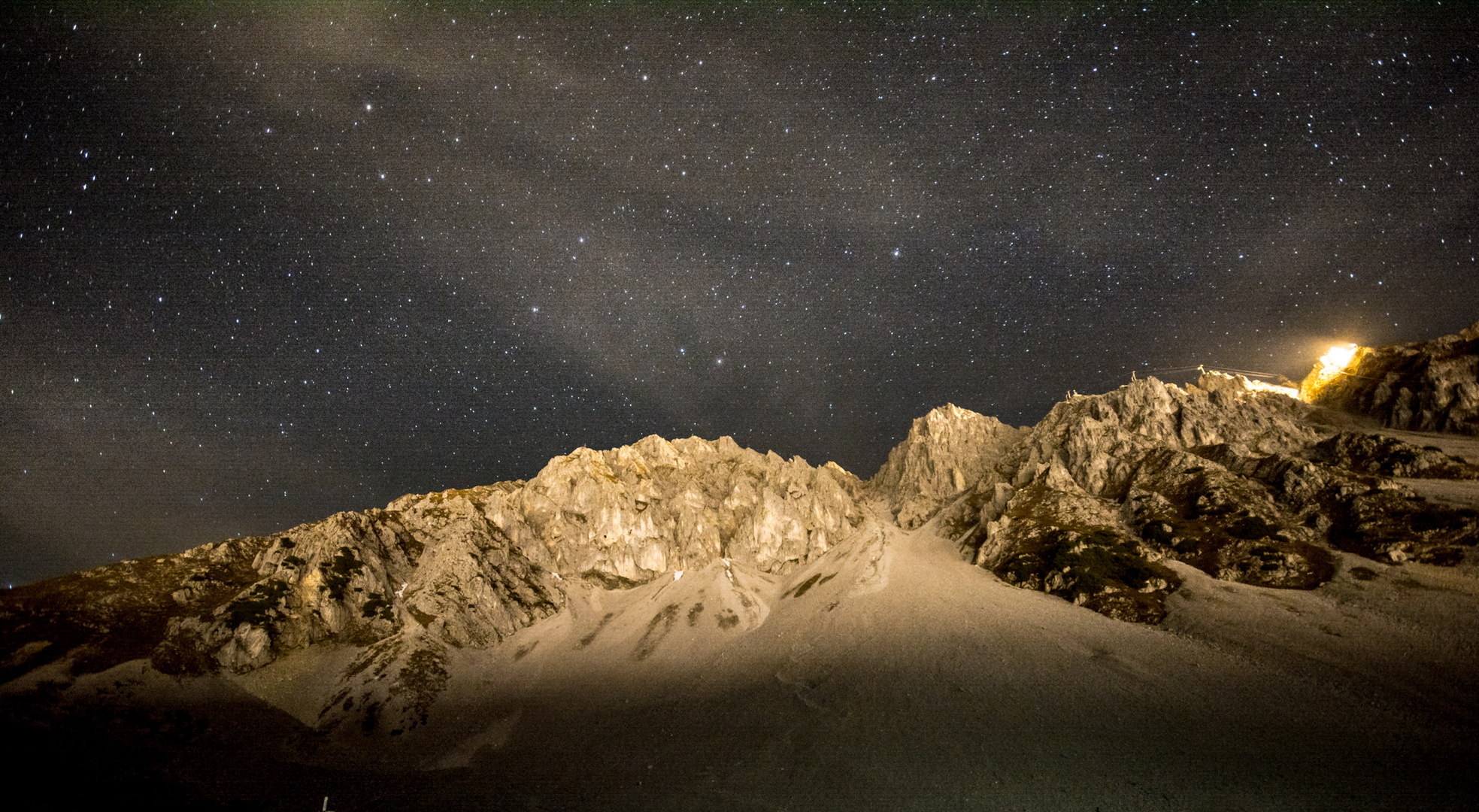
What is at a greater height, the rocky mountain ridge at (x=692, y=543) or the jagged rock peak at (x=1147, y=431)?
the jagged rock peak at (x=1147, y=431)

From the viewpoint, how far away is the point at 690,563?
539ft

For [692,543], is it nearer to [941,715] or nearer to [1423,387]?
[941,715]

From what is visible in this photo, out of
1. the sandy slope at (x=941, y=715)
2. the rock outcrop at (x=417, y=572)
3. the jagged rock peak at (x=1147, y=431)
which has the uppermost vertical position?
the jagged rock peak at (x=1147, y=431)

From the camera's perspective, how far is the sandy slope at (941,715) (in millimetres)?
55031

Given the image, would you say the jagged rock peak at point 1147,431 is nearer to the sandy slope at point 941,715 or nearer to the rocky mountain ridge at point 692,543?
the rocky mountain ridge at point 692,543

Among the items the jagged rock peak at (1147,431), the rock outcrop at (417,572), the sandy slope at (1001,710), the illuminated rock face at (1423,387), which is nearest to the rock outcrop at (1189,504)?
the jagged rock peak at (1147,431)

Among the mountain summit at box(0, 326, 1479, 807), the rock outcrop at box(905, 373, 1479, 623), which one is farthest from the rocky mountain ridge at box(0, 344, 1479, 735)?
the mountain summit at box(0, 326, 1479, 807)

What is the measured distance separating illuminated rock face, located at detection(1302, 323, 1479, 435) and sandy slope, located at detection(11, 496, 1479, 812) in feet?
364

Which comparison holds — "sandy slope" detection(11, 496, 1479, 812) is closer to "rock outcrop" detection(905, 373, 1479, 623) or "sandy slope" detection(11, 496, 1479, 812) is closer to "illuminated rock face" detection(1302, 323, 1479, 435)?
"rock outcrop" detection(905, 373, 1479, 623)

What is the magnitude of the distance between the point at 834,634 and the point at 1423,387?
672 feet

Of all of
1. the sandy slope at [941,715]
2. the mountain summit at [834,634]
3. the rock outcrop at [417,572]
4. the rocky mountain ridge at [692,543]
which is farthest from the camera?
the rock outcrop at [417,572]

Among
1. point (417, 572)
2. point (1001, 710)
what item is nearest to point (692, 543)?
point (417, 572)

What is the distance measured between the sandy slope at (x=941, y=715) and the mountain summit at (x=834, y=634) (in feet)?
1.81

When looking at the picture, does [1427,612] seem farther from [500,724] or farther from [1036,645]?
[500,724]
